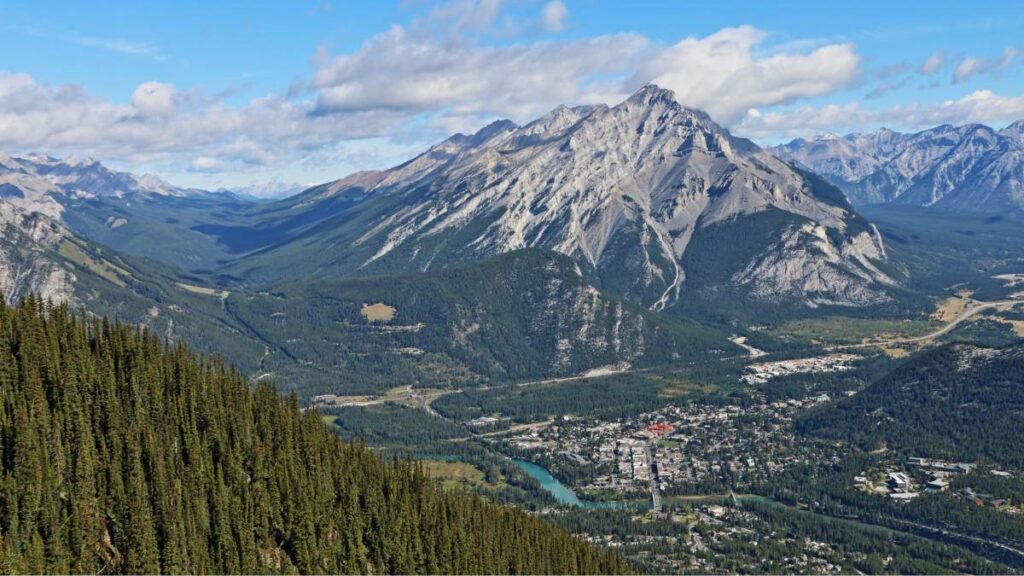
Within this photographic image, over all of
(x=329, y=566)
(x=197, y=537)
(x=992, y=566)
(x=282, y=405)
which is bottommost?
(x=992, y=566)

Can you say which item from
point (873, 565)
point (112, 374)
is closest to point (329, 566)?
point (112, 374)

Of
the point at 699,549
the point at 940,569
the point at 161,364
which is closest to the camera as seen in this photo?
the point at 161,364

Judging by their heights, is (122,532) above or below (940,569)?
above

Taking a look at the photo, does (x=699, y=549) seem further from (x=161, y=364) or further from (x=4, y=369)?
(x=4, y=369)

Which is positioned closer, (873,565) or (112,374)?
(112,374)

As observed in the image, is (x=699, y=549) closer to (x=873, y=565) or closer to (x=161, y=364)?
(x=873, y=565)

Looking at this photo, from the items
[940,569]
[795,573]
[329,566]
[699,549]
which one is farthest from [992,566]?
[329,566]

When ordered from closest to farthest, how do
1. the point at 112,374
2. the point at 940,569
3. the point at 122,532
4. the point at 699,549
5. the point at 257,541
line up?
the point at 122,532, the point at 257,541, the point at 112,374, the point at 940,569, the point at 699,549
